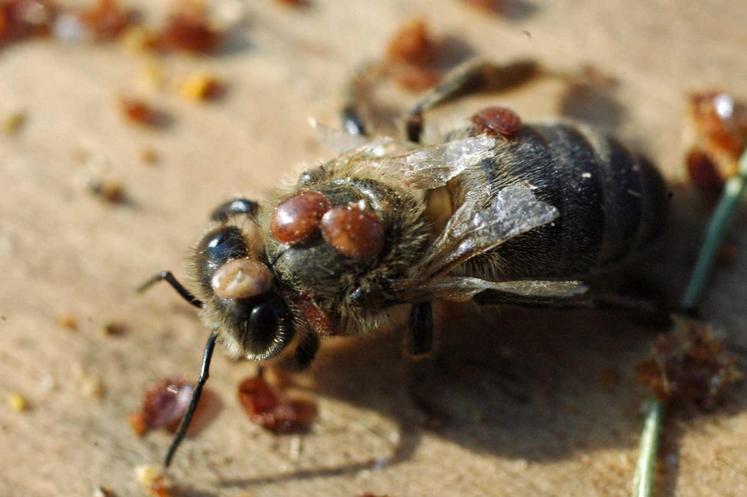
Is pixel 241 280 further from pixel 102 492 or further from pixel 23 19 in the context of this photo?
pixel 23 19

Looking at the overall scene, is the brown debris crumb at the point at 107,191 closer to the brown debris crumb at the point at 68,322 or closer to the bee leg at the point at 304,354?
the brown debris crumb at the point at 68,322

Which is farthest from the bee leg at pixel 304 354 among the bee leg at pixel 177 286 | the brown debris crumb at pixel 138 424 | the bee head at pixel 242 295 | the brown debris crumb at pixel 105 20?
the brown debris crumb at pixel 105 20

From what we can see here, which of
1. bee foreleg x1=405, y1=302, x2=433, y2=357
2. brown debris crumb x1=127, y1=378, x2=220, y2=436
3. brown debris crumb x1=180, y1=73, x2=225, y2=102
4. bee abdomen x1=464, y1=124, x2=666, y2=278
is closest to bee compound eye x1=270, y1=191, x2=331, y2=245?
bee foreleg x1=405, y1=302, x2=433, y2=357

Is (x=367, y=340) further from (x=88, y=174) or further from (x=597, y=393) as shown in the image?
(x=88, y=174)

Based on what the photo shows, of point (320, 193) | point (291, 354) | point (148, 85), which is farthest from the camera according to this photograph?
point (148, 85)

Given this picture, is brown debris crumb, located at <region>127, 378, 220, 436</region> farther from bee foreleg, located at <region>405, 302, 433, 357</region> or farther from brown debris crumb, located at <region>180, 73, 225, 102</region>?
brown debris crumb, located at <region>180, 73, 225, 102</region>

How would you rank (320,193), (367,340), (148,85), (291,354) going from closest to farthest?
(320,193) → (291,354) → (367,340) → (148,85)

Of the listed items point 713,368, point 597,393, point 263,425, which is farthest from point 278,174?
point 713,368
